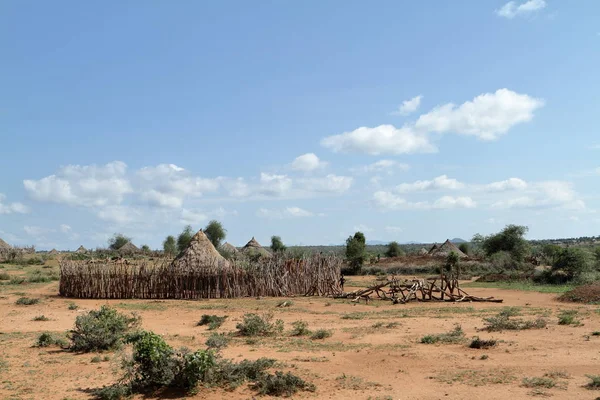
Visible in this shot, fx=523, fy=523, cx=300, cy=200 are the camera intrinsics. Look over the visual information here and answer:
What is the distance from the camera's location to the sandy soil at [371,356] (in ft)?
23.9

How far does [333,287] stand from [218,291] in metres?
4.71

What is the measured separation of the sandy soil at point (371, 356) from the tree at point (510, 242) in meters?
20.6

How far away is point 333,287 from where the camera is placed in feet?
70.6

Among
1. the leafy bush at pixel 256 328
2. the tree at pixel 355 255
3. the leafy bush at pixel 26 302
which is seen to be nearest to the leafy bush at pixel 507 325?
the leafy bush at pixel 256 328

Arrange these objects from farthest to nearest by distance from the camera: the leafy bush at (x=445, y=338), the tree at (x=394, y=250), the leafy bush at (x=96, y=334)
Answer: the tree at (x=394, y=250) → the leafy bush at (x=445, y=338) → the leafy bush at (x=96, y=334)

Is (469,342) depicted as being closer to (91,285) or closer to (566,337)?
(566,337)


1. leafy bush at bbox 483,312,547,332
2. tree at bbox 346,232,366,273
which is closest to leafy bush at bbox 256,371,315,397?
leafy bush at bbox 483,312,547,332

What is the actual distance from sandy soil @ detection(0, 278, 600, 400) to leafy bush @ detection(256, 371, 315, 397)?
16 cm

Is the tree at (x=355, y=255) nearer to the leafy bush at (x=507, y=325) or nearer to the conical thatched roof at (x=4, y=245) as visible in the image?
the leafy bush at (x=507, y=325)

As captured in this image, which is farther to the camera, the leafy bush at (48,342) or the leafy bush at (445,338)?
the leafy bush at (48,342)

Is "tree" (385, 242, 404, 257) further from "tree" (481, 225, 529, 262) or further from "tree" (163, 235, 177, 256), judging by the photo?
"tree" (163, 235, 177, 256)

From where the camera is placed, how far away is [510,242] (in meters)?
36.9

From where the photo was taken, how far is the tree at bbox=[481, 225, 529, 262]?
3584 centimetres

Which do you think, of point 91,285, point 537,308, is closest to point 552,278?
point 537,308
